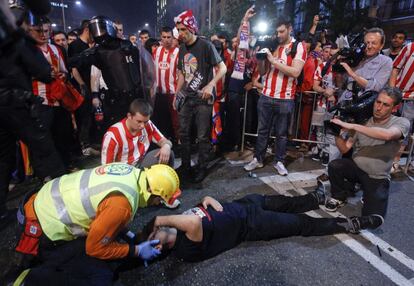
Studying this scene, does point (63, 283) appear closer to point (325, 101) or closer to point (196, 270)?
point (196, 270)

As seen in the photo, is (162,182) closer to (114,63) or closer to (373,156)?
(114,63)

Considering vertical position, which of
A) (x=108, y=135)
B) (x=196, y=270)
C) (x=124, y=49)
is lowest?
(x=196, y=270)

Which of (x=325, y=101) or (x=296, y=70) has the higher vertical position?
(x=296, y=70)

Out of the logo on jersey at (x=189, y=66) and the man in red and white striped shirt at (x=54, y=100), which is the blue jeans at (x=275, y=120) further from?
the man in red and white striped shirt at (x=54, y=100)

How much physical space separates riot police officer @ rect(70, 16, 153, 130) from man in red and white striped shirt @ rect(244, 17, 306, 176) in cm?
177

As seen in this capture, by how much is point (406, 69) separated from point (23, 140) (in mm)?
5196

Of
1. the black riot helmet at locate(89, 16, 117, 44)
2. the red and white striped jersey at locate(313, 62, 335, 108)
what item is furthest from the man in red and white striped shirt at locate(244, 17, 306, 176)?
the black riot helmet at locate(89, 16, 117, 44)

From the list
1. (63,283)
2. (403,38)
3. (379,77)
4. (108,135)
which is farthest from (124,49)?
(403,38)

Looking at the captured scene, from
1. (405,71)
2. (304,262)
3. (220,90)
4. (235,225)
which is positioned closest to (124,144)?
(235,225)

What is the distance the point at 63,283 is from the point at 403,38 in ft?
20.1

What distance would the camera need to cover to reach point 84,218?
185 cm

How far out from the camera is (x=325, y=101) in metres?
4.76

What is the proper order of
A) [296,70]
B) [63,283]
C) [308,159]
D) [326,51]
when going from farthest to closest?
[326,51] → [308,159] → [296,70] → [63,283]

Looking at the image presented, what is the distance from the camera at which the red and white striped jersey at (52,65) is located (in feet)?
11.1
